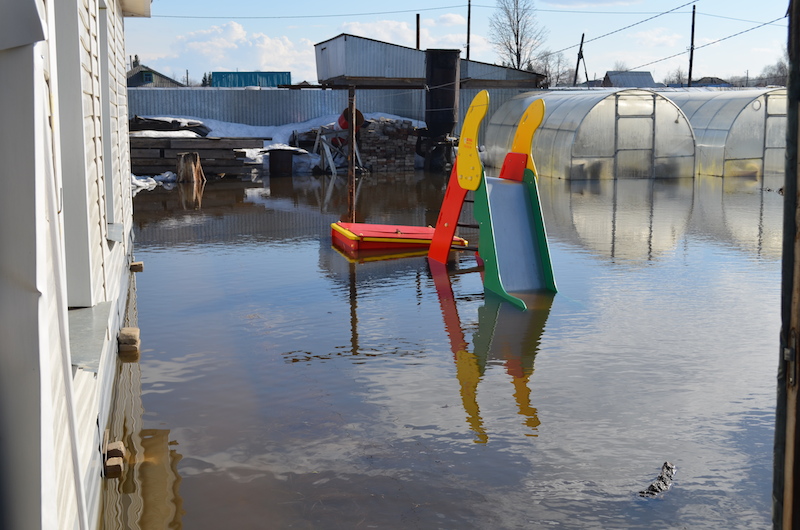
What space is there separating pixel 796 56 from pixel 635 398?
4162mm

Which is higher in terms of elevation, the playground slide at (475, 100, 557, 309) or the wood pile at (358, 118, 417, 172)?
the wood pile at (358, 118, 417, 172)

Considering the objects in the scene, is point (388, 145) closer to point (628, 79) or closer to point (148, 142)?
point (148, 142)

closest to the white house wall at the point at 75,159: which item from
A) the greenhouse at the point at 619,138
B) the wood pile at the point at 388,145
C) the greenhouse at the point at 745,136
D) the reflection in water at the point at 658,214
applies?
the reflection in water at the point at 658,214

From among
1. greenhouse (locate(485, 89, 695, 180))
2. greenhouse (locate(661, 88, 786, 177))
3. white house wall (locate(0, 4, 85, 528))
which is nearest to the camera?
white house wall (locate(0, 4, 85, 528))

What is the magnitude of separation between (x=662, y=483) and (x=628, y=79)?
55129 millimetres

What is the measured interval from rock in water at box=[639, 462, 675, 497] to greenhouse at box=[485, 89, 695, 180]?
1857 centimetres

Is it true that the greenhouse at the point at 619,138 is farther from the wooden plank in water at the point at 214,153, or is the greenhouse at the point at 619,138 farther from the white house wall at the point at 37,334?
the white house wall at the point at 37,334

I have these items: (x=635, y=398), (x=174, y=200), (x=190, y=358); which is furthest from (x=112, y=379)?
(x=174, y=200)

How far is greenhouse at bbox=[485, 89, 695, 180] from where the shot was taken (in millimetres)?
22766

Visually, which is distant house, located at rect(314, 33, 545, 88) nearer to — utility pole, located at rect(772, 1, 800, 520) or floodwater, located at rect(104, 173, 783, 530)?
floodwater, located at rect(104, 173, 783, 530)

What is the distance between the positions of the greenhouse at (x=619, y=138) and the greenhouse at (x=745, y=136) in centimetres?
75

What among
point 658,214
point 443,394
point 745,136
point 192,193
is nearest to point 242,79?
point 192,193

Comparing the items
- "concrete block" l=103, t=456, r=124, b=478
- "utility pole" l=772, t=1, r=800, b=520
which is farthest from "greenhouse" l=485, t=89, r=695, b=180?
"utility pole" l=772, t=1, r=800, b=520

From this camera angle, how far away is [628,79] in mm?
56156
